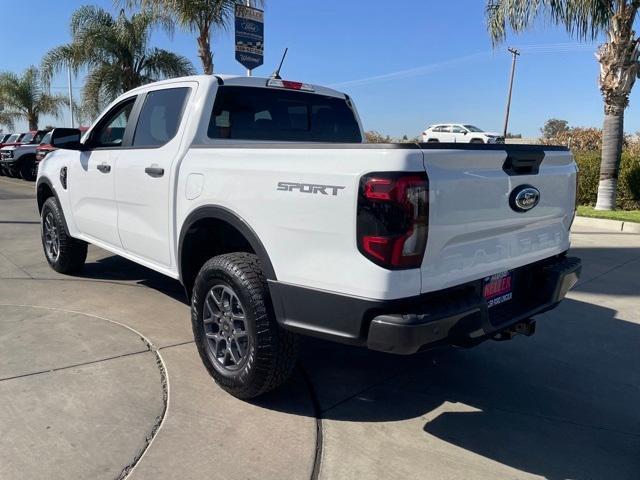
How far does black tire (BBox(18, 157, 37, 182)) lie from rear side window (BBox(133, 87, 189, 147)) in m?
19.8

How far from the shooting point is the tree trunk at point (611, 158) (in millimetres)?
11727

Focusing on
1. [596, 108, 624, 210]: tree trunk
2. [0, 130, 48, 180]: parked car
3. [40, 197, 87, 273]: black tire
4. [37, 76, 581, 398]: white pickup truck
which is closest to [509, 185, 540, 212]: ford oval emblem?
[37, 76, 581, 398]: white pickup truck

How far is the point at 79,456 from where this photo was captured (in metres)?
2.70

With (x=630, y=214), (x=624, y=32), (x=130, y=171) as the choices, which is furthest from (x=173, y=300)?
(x=624, y=32)

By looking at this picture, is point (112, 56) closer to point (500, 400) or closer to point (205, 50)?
point (205, 50)

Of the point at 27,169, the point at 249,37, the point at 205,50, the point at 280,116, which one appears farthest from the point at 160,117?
the point at 27,169

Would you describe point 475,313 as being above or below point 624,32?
below

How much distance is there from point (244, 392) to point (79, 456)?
92 centimetres

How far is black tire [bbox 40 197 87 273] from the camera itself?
568cm

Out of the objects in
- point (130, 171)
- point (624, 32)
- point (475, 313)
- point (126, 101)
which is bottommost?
point (475, 313)

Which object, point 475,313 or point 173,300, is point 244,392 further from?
point 173,300

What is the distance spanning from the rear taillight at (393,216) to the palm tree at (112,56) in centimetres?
1787

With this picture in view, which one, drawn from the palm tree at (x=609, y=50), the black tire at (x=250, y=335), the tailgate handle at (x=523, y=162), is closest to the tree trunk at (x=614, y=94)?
the palm tree at (x=609, y=50)

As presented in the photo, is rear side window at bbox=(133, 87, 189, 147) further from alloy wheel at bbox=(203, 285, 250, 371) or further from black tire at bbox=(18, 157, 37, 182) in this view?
black tire at bbox=(18, 157, 37, 182)
